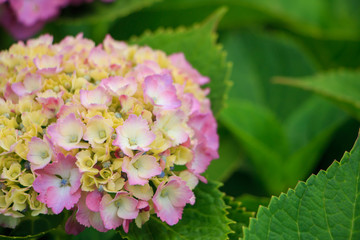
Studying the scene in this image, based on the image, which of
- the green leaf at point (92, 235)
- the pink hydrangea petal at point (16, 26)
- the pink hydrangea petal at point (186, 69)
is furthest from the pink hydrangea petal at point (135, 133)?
the pink hydrangea petal at point (16, 26)

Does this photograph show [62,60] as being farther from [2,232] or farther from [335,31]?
[335,31]

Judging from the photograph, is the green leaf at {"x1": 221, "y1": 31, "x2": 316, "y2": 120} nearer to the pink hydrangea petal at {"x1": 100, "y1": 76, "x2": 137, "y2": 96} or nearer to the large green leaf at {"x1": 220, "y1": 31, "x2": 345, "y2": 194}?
the large green leaf at {"x1": 220, "y1": 31, "x2": 345, "y2": 194}

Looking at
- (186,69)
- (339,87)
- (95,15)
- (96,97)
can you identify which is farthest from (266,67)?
(96,97)

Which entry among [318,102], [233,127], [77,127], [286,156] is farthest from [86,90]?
[318,102]

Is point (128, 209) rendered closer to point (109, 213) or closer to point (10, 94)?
point (109, 213)

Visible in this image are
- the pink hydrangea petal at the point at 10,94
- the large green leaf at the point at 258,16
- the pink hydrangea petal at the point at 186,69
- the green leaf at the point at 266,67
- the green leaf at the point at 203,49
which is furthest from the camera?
the green leaf at the point at 266,67

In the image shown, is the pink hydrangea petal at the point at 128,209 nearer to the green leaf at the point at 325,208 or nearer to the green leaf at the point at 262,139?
the green leaf at the point at 325,208

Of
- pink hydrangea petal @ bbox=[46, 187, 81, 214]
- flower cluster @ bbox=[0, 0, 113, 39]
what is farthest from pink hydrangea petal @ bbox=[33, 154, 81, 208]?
flower cluster @ bbox=[0, 0, 113, 39]

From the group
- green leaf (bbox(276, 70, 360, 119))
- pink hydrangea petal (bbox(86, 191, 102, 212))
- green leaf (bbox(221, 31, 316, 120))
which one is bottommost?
pink hydrangea petal (bbox(86, 191, 102, 212))
